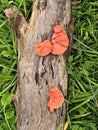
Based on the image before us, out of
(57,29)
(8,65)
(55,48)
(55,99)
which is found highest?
(57,29)

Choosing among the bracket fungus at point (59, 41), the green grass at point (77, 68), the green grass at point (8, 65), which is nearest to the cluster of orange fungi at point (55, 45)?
the bracket fungus at point (59, 41)

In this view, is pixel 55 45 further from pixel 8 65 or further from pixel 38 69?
pixel 8 65

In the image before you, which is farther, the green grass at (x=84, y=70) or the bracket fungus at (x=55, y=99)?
the green grass at (x=84, y=70)

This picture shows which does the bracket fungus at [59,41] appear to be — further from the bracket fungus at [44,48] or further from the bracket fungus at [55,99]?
the bracket fungus at [55,99]

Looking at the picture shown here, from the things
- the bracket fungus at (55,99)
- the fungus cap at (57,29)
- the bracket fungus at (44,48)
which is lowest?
the bracket fungus at (55,99)

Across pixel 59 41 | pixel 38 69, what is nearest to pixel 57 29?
pixel 59 41

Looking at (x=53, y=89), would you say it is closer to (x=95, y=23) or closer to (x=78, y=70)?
(x=78, y=70)
